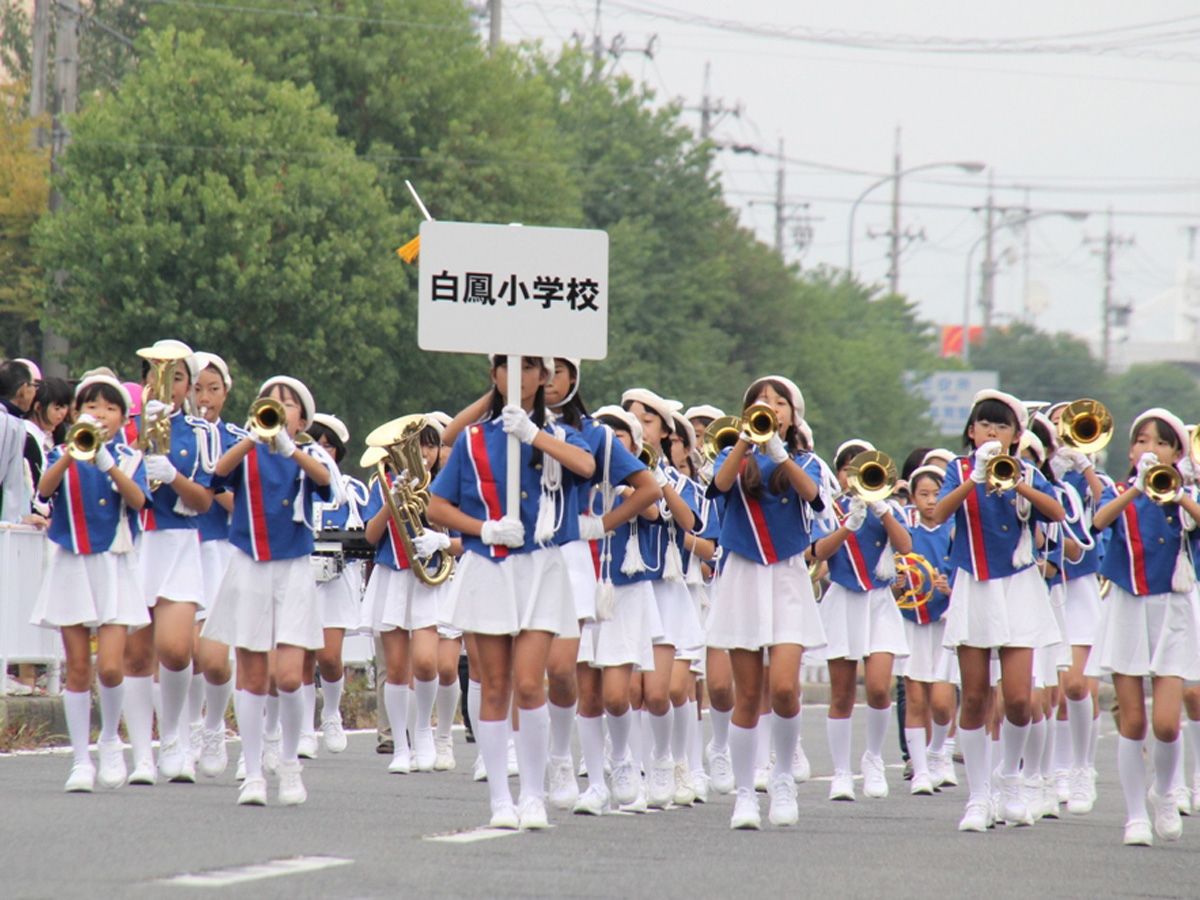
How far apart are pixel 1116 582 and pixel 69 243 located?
2182 cm

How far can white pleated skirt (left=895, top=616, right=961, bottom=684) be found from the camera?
45.1 feet

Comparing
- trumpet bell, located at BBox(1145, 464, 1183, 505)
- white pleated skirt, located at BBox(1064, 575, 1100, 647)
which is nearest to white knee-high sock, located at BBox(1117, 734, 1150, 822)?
trumpet bell, located at BBox(1145, 464, 1183, 505)

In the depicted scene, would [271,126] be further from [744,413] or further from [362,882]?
[362,882]

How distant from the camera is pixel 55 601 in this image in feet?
35.4

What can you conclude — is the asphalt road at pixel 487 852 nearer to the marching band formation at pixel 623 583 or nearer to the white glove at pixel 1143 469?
the marching band formation at pixel 623 583

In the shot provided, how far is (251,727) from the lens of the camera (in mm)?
10305

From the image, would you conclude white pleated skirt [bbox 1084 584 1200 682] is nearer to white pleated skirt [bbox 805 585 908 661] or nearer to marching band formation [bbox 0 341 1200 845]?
marching band formation [bbox 0 341 1200 845]

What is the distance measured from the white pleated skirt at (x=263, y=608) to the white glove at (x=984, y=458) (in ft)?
10.9

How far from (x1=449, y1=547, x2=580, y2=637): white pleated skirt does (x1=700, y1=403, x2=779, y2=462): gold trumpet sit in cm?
124

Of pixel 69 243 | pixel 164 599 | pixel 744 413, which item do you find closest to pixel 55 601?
pixel 164 599

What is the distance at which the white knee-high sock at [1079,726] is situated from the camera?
12.6m

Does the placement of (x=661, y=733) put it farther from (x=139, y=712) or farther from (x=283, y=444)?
(x=139, y=712)

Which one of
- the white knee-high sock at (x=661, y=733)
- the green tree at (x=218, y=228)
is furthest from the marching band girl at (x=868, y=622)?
the green tree at (x=218, y=228)

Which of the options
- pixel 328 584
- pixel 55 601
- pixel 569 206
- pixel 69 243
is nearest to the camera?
pixel 55 601
